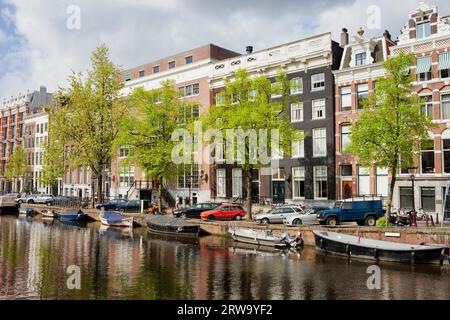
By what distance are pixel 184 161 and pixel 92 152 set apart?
36.9ft

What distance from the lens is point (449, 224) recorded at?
30734 millimetres

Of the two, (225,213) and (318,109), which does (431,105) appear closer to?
(318,109)

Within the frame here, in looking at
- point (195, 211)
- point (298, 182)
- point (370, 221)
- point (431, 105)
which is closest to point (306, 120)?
point (298, 182)

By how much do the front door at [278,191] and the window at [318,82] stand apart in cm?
1052

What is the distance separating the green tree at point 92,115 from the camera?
48.7 m

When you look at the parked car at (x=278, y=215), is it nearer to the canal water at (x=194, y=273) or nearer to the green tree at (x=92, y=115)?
the canal water at (x=194, y=273)

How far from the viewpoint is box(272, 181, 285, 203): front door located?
150ft

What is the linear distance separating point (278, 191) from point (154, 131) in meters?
14.6

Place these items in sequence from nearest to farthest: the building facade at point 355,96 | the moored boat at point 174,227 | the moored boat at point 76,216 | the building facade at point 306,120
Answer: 1. the moored boat at point 174,227
2. the building facade at point 355,96
3. the building facade at point 306,120
4. the moored boat at point 76,216

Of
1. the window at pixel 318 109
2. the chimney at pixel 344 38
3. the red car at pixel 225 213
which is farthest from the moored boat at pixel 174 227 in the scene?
the chimney at pixel 344 38

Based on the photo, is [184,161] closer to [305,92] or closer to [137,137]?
[137,137]

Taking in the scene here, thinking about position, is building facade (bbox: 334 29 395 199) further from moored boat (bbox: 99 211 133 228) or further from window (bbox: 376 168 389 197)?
moored boat (bbox: 99 211 133 228)

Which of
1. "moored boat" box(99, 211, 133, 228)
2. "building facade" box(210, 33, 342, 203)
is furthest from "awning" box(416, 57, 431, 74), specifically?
"moored boat" box(99, 211, 133, 228)

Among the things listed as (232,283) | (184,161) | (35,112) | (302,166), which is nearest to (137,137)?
(184,161)
